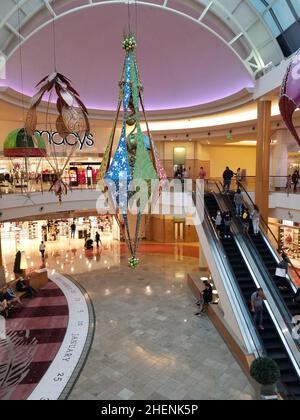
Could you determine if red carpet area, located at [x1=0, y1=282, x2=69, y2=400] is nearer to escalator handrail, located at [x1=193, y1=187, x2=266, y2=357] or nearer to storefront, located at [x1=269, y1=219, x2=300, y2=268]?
escalator handrail, located at [x1=193, y1=187, x2=266, y2=357]

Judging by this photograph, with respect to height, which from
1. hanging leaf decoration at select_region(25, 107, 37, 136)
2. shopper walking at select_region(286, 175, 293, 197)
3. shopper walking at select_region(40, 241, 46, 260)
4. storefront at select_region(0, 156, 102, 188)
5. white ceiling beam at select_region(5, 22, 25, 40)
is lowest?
shopper walking at select_region(40, 241, 46, 260)

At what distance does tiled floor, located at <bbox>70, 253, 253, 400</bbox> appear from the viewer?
707cm

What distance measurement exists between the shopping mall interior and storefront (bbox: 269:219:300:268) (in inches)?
3.8

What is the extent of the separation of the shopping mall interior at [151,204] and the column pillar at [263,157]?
2.1 inches

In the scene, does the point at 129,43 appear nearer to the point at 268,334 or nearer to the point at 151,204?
the point at 151,204

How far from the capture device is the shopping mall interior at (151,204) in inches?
270

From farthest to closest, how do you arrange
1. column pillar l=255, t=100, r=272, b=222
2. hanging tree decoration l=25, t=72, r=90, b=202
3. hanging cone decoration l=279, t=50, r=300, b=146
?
1. column pillar l=255, t=100, r=272, b=222
2. hanging tree decoration l=25, t=72, r=90, b=202
3. hanging cone decoration l=279, t=50, r=300, b=146

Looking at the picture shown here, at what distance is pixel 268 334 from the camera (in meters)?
7.96

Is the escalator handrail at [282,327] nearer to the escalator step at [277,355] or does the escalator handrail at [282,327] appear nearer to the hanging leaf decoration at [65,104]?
the escalator step at [277,355]

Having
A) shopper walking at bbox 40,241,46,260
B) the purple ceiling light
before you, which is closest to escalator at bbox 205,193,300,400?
the purple ceiling light

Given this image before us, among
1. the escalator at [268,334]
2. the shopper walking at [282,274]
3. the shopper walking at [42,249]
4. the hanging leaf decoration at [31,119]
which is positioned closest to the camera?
the escalator at [268,334]

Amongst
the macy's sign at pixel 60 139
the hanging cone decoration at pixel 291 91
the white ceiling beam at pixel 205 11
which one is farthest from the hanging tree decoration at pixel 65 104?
the macy's sign at pixel 60 139

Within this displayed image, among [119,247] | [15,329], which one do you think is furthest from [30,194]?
[119,247]

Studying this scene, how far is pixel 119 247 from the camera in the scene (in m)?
20.7
